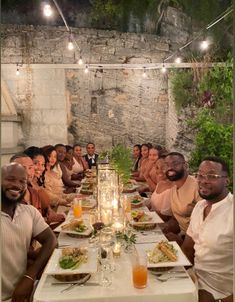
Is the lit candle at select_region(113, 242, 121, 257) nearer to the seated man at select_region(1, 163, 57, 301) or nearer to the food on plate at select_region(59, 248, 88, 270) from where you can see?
the food on plate at select_region(59, 248, 88, 270)

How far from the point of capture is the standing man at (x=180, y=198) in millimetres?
2990

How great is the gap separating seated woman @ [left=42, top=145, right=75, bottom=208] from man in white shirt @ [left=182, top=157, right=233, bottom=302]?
71.7 inches

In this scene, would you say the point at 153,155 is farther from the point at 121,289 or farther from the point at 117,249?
the point at 121,289

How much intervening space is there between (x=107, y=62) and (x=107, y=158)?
2.71m

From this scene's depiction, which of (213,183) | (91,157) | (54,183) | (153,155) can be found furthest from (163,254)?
(91,157)

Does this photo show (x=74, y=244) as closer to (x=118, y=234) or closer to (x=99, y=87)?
(x=118, y=234)

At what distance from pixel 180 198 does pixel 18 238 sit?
151 cm

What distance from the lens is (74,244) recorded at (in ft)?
7.13

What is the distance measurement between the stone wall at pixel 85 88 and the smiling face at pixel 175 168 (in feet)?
15.0

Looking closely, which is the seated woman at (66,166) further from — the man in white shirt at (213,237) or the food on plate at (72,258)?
the food on plate at (72,258)

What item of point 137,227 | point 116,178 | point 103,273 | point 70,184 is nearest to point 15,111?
point 70,184

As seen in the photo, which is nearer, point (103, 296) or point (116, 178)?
point (103, 296)

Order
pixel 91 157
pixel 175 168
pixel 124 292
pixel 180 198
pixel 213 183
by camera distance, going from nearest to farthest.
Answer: pixel 124 292 → pixel 213 183 → pixel 180 198 → pixel 175 168 → pixel 91 157

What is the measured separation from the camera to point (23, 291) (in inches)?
72.4
